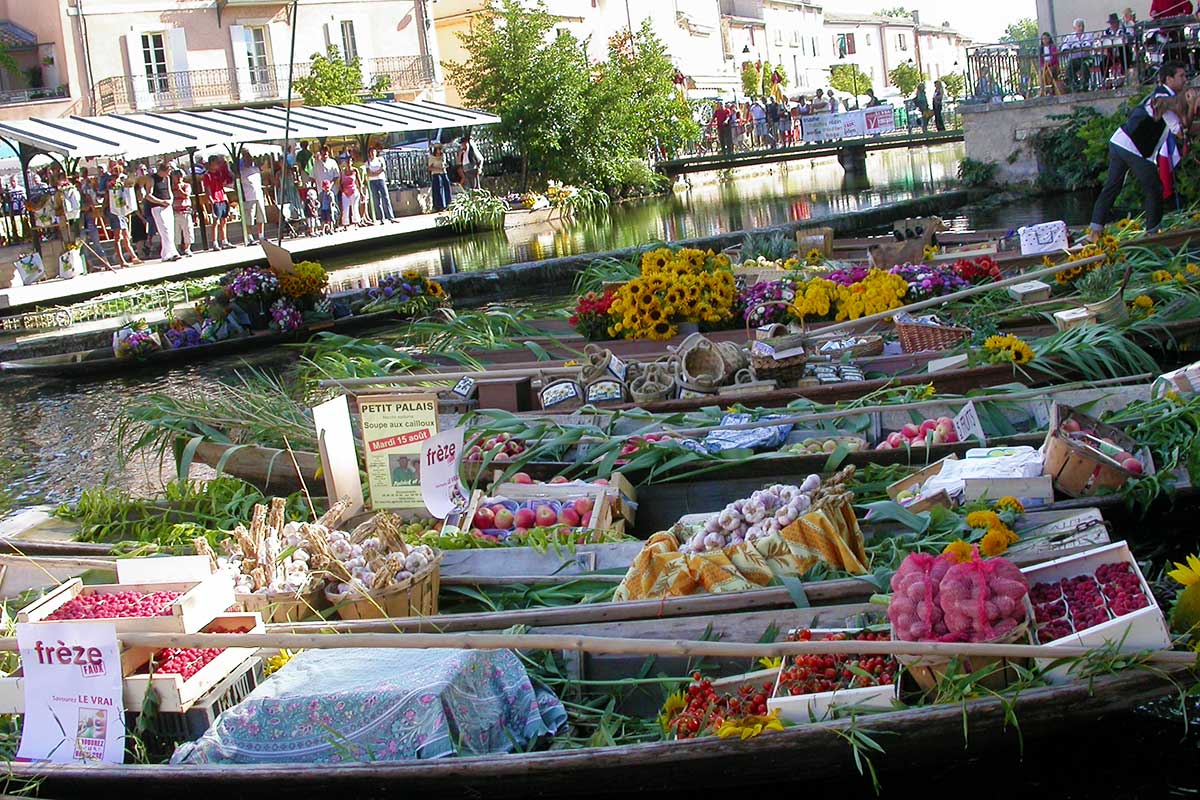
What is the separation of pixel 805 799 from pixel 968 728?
63cm

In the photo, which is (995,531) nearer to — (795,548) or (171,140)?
(795,548)

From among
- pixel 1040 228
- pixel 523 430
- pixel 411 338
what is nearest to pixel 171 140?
pixel 411 338

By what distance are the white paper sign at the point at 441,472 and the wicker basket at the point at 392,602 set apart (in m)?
0.73

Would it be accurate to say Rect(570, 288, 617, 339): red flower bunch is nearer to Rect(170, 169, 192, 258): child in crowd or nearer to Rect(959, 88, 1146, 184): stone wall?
Rect(959, 88, 1146, 184): stone wall

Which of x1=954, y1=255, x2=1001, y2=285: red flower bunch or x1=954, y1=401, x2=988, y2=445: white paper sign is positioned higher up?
x1=954, y1=255, x2=1001, y2=285: red flower bunch

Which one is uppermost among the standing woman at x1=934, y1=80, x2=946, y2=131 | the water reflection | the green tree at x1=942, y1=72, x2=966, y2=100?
the green tree at x1=942, y1=72, x2=966, y2=100

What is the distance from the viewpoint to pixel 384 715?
4.06 metres

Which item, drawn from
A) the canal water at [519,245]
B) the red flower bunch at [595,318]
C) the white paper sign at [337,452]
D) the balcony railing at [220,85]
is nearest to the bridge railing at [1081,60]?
the canal water at [519,245]

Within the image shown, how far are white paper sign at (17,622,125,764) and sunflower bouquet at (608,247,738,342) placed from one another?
5742 mm

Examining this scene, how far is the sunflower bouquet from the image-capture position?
9.49 m

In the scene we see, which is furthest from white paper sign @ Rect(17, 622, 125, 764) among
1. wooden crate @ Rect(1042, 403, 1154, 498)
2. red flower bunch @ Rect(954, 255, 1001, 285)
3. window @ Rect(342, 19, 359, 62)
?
window @ Rect(342, 19, 359, 62)

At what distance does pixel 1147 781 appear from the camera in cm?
414

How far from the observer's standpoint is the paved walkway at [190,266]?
59.4 feet

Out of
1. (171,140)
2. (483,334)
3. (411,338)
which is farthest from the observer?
(171,140)
